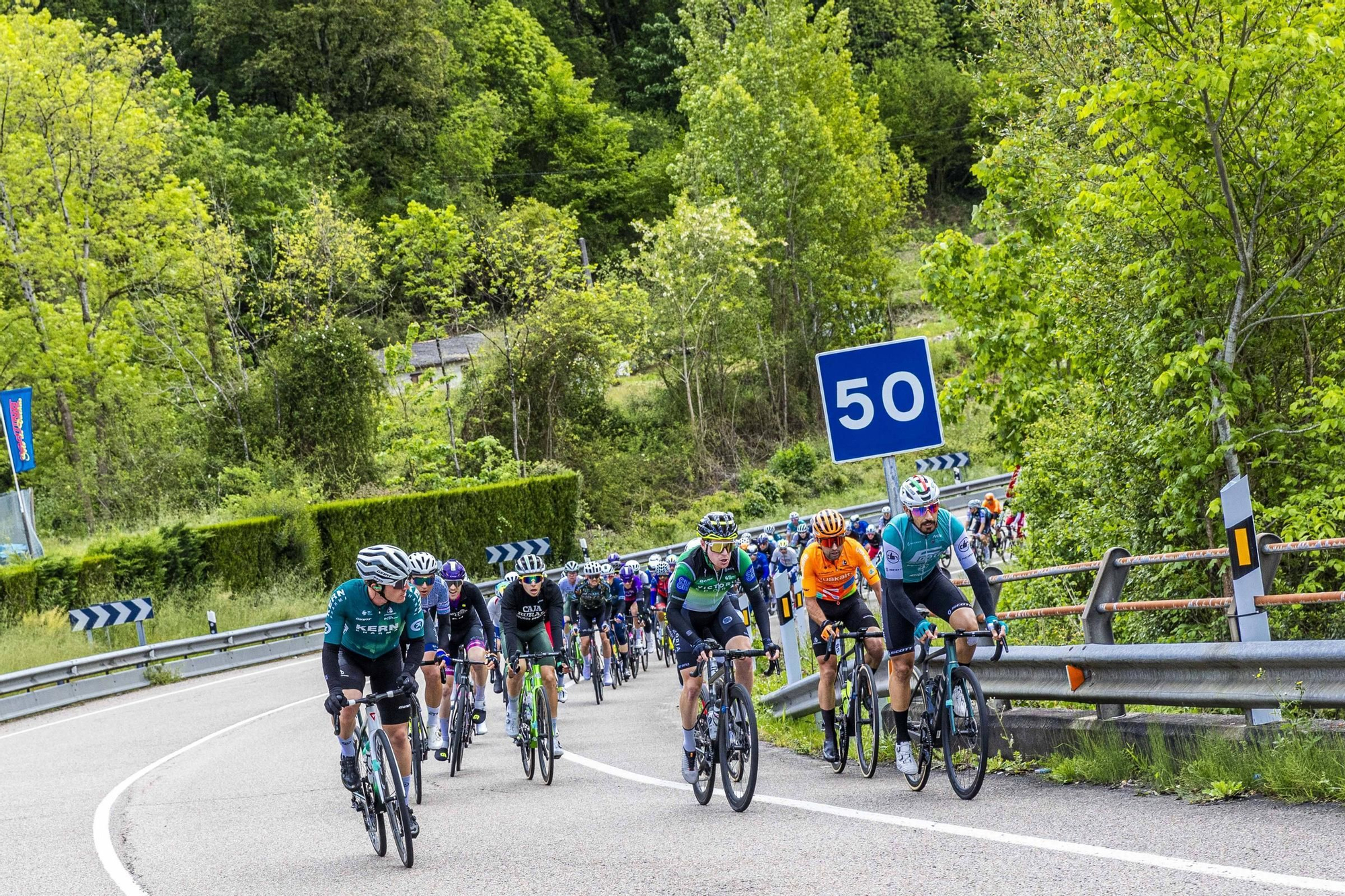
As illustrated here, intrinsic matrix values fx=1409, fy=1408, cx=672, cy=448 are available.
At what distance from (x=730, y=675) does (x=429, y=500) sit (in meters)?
29.1

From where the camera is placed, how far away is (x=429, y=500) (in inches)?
→ 1491

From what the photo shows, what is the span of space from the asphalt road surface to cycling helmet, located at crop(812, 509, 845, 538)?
181 cm

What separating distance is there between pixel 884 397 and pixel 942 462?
37.7 meters

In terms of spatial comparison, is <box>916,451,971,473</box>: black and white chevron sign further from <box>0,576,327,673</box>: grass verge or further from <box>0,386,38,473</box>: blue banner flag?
<box>0,386,38,473</box>: blue banner flag

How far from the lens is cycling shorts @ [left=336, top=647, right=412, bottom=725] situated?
9250 millimetres

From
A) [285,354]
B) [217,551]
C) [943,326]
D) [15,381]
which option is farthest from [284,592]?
[943,326]

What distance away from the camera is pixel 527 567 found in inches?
526

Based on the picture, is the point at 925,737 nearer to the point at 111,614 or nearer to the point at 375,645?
the point at 375,645

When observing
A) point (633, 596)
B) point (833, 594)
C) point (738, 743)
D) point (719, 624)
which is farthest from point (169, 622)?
point (738, 743)

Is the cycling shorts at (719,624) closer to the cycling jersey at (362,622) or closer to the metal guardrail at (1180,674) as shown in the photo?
the metal guardrail at (1180,674)

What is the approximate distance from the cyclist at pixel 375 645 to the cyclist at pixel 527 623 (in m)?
3.05

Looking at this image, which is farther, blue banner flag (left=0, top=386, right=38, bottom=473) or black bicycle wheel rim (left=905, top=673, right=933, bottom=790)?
blue banner flag (left=0, top=386, right=38, bottom=473)

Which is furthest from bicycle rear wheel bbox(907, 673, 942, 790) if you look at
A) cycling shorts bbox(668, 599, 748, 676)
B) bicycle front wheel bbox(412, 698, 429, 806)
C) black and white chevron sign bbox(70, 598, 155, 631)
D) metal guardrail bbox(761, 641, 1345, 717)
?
black and white chevron sign bbox(70, 598, 155, 631)

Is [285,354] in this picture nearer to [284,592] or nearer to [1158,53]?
[284,592]
